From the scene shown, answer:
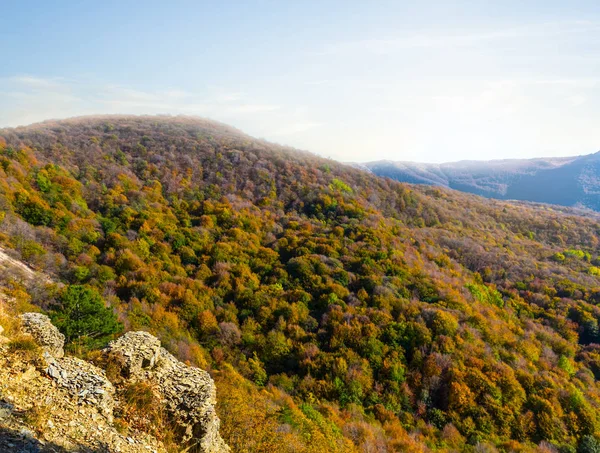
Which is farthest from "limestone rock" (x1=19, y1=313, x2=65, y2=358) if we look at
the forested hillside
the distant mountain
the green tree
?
the distant mountain

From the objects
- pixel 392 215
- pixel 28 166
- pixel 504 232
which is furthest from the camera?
pixel 504 232

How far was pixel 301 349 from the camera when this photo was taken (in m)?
20.4

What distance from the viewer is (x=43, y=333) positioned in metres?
7.57

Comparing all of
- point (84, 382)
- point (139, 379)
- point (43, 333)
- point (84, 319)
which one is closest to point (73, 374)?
point (84, 382)

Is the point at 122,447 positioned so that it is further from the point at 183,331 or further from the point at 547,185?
the point at 547,185

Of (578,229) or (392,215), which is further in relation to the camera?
(578,229)

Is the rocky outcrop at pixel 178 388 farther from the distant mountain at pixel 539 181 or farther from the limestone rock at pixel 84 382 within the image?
the distant mountain at pixel 539 181

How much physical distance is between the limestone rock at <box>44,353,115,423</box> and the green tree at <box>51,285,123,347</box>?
5007 mm

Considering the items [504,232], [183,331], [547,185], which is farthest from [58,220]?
[547,185]

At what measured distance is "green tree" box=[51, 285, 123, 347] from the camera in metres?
11.8

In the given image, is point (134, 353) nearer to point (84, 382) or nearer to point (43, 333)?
point (84, 382)

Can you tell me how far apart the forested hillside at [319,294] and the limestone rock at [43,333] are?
411 centimetres

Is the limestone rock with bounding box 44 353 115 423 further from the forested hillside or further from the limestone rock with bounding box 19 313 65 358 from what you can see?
the forested hillside

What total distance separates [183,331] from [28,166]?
25949 millimetres
